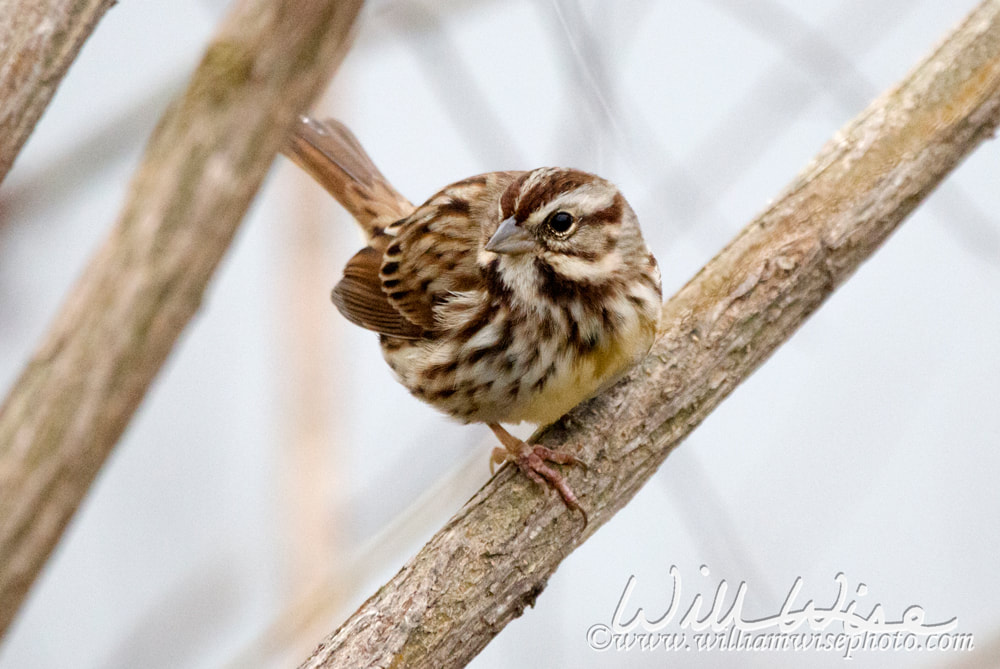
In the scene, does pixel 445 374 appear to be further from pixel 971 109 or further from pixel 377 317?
pixel 971 109

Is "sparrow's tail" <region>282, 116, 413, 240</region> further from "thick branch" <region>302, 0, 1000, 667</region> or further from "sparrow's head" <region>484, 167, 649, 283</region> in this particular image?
"thick branch" <region>302, 0, 1000, 667</region>

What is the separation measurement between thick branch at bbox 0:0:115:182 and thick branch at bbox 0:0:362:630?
0.64 m

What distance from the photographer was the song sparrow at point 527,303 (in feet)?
10.5

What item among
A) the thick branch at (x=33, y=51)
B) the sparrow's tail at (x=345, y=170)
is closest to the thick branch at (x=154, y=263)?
the thick branch at (x=33, y=51)

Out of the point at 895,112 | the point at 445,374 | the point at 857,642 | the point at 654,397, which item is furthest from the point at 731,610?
the point at 895,112

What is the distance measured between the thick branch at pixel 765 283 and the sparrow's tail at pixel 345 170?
4.68 ft

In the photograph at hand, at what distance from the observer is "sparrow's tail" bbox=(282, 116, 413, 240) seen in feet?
14.2

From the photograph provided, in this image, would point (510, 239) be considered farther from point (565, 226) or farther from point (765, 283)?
point (765, 283)

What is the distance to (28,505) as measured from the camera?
1.70 m

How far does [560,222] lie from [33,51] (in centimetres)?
152

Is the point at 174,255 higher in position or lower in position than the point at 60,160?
lower

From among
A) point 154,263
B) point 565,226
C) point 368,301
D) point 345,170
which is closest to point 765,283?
point 565,226

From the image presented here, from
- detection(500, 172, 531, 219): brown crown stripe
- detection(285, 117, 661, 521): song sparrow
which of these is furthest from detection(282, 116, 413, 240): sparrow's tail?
detection(500, 172, 531, 219): brown crown stripe

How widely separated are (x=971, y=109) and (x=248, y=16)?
8.48ft
